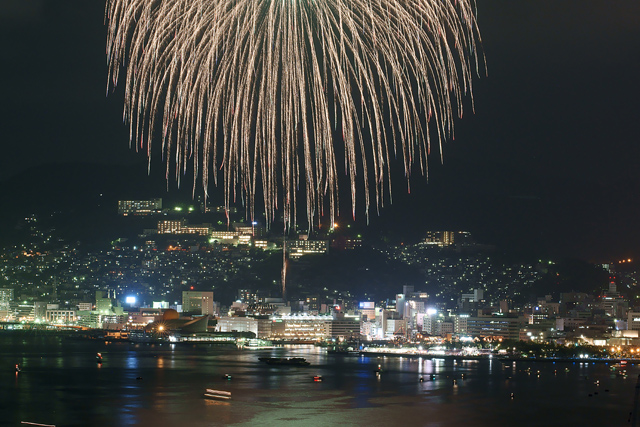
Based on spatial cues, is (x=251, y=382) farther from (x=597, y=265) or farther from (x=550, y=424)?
(x=597, y=265)

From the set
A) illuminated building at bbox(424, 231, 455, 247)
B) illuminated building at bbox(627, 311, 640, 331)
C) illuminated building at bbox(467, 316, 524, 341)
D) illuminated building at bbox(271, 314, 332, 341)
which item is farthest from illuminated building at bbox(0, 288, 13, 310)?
illuminated building at bbox(627, 311, 640, 331)

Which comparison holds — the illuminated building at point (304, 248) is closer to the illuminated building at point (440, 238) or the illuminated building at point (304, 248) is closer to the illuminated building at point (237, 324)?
the illuminated building at point (440, 238)

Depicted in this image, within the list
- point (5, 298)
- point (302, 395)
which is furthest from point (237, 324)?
point (302, 395)

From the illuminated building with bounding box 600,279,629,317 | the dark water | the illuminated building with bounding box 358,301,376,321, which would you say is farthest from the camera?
the illuminated building with bounding box 358,301,376,321

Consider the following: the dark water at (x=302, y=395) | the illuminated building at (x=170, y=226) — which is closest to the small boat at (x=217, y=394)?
the dark water at (x=302, y=395)

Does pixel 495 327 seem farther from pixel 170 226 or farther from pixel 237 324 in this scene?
pixel 170 226

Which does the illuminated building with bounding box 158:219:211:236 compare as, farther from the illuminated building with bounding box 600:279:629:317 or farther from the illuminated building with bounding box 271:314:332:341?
the illuminated building with bounding box 600:279:629:317
